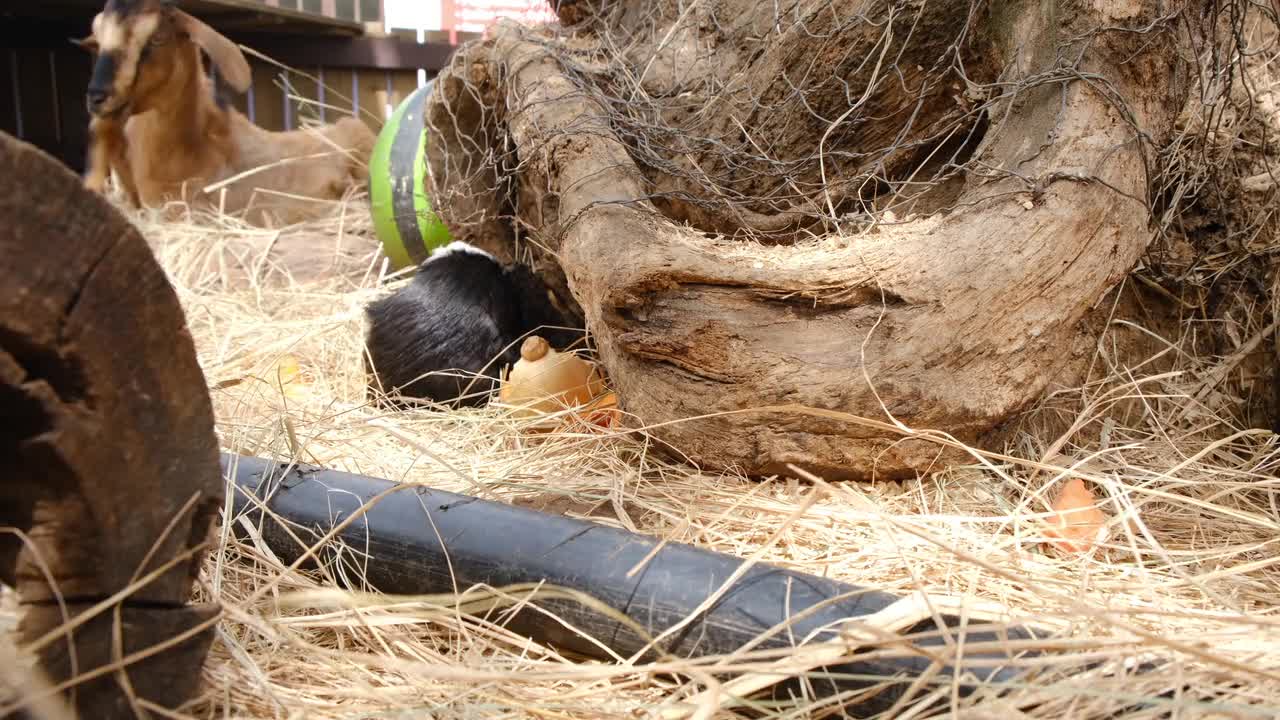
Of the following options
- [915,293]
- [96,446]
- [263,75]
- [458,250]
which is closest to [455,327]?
[458,250]

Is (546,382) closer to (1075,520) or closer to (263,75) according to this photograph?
(1075,520)

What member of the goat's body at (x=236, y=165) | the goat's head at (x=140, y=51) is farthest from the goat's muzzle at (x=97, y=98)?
the goat's body at (x=236, y=165)

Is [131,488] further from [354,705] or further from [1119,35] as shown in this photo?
[1119,35]

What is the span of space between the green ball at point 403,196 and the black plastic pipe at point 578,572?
8.44 ft

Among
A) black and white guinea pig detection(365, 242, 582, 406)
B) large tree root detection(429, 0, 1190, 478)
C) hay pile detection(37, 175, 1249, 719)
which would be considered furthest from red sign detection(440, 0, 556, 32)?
large tree root detection(429, 0, 1190, 478)

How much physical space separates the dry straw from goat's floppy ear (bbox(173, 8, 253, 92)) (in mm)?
2218

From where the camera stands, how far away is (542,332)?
333 centimetres

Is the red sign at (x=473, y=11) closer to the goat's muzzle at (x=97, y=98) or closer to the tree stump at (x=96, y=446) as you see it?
the goat's muzzle at (x=97, y=98)

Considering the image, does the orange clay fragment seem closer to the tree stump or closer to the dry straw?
the dry straw

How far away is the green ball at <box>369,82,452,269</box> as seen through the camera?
14.5 feet

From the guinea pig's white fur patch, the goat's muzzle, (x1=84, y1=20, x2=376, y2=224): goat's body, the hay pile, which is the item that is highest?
the goat's muzzle

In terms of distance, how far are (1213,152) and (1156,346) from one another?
551mm

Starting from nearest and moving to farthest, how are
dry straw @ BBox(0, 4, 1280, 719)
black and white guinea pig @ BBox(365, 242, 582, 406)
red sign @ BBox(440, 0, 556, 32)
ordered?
dry straw @ BBox(0, 4, 1280, 719), black and white guinea pig @ BBox(365, 242, 582, 406), red sign @ BBox(440, 0, 556, 32)

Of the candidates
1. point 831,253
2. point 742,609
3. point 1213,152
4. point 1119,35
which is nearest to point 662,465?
point 831,253
